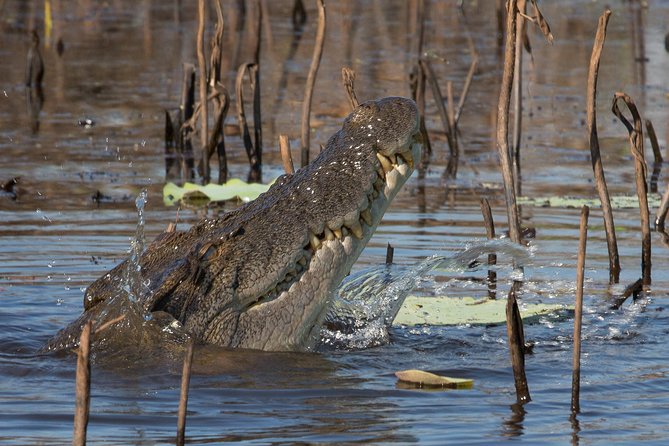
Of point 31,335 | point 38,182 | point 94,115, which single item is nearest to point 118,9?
point 94,115

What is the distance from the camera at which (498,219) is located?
27.1ft

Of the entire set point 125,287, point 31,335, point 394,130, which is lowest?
point 31,335

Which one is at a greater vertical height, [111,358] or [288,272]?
[288,272]

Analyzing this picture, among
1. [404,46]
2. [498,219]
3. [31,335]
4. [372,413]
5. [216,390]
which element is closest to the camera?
[372,413]

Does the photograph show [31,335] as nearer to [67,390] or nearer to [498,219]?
[67,390]

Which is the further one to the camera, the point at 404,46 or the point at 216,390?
the point at 404,46

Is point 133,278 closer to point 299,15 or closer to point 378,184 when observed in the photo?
point 378,184

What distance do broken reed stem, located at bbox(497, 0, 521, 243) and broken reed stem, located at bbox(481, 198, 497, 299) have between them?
0.11 m

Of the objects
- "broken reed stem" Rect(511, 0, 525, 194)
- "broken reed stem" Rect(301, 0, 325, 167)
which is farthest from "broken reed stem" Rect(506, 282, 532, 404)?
"broken reed stem" Rect(301, 0, 325, 167)

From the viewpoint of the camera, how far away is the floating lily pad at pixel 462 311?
583cm

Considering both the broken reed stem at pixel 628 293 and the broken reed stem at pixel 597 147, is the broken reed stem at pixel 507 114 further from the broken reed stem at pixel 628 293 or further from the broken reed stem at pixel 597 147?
the broken reed stem at pixel 628 293

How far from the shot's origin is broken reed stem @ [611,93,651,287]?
623 centimetres

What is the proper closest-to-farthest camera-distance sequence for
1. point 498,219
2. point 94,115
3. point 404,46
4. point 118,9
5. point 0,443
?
point 0,443 → point 498,219 → point 94,115 → point 404,46 → point 118,9

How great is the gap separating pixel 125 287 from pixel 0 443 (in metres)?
1.15
